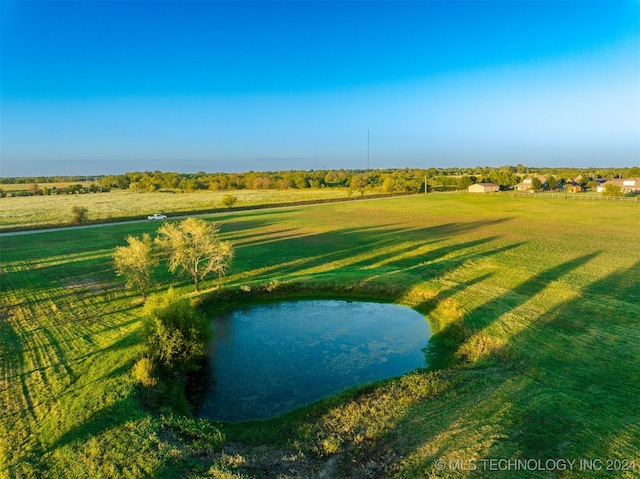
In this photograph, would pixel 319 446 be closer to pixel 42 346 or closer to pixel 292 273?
pixel 42 346

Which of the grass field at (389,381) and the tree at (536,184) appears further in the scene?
the tree at (536,184)

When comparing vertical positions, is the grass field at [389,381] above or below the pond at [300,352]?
above

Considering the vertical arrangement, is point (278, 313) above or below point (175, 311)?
below

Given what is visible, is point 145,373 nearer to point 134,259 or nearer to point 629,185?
point 134,259

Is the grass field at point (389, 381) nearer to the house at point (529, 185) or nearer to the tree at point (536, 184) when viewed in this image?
the tree at point (536, 184)

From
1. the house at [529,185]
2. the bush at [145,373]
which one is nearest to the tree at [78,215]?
the bush at [145,373]

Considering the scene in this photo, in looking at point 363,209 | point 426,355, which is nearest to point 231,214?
Answer: point 363,209
